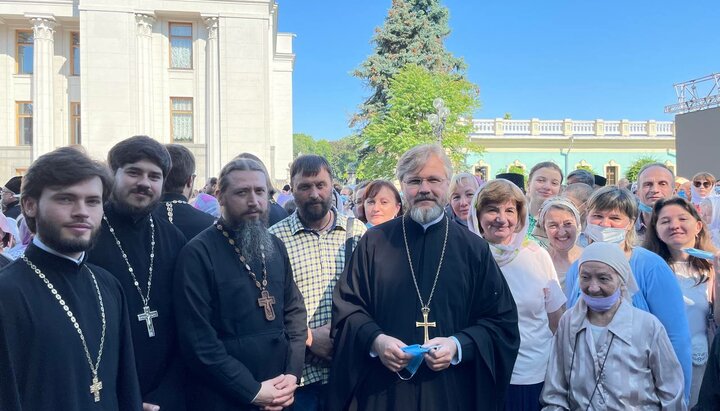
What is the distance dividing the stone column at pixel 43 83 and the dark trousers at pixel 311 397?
29113mm

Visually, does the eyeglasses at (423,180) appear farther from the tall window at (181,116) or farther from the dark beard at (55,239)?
the tall window at (181,116)

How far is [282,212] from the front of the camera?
236 inches

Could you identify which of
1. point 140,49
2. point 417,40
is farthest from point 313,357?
point 417,40

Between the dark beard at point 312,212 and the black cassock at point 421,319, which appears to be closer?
the black cassock at point 421,319

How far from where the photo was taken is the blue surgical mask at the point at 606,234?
395 centimetres

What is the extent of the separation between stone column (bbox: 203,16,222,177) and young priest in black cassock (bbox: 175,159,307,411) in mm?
25632

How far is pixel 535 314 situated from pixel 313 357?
4.66 ft

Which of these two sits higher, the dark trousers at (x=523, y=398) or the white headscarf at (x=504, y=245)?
the white headscarf at (x=504, y=245)

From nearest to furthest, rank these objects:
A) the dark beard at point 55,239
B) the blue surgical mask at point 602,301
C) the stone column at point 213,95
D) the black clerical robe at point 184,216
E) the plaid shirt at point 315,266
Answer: the dark beard at point 55,239, the blue surgical mask at point 602,301, the plaid shirt at point 315,266, the black clerical robe at point 184,216, the stone column at point 213,95

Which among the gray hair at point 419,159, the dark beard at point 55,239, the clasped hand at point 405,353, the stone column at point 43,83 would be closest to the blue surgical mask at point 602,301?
the clasped hand at point 405,353

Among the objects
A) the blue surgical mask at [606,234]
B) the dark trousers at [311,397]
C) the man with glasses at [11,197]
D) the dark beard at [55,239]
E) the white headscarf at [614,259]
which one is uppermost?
the man with glasses at [11,197]

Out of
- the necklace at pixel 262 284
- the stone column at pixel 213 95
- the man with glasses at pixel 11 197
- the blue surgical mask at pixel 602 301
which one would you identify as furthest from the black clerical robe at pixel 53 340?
the stone column at pixel 213 95

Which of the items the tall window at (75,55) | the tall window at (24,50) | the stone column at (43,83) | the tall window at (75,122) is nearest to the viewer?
the stone column at (43,83)

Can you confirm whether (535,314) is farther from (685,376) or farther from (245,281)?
(245,281)
